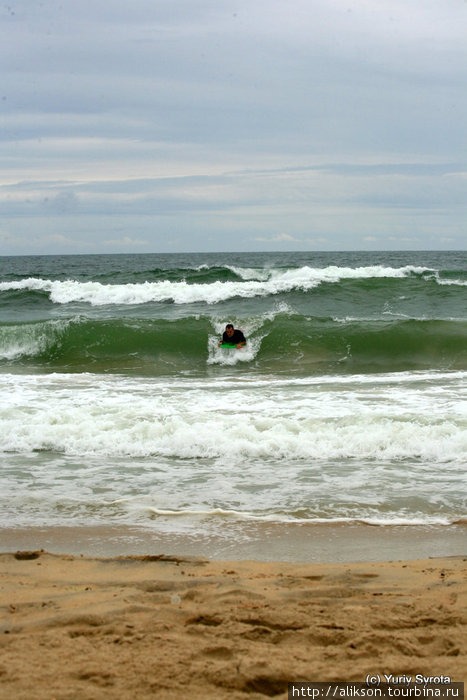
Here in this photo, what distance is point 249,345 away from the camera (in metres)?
15.8

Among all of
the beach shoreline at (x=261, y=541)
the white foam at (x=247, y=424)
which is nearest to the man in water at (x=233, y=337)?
the white foam at (x=247, y=424)

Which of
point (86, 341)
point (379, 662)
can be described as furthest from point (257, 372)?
point (379, 662)

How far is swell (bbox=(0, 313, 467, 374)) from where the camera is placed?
1455 centimetres

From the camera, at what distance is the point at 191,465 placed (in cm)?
697

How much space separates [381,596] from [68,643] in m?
1.72

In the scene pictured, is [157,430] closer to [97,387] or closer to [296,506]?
[296,506]

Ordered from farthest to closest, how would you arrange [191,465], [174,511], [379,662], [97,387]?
[97,387]
[191,465]
[174,511]
[379,662]

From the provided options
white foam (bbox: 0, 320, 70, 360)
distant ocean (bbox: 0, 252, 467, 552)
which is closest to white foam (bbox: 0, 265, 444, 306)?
distant ocean (bbox: 0, 252, 467, 552)

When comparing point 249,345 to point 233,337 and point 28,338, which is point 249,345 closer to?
point 233,337

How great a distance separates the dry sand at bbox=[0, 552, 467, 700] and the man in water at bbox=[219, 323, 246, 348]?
10.7m

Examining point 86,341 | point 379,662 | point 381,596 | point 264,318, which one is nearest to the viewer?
point 379,662

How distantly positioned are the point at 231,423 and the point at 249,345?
784cm

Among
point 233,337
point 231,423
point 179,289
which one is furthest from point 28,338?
point 231,423

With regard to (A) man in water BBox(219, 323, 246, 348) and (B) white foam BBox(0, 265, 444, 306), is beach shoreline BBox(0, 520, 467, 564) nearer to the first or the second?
(A) man in water BBox(219, 323, 246, 348)
